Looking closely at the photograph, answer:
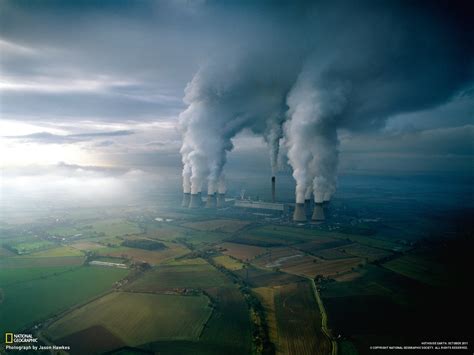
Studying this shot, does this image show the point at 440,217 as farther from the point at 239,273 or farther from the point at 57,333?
the point at 57,333

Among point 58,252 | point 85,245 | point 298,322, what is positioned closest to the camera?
point 298,322

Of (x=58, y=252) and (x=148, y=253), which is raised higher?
(x=148, y=253)

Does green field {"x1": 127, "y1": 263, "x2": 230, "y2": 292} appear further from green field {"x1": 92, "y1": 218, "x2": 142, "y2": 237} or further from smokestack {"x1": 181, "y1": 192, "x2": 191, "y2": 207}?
smokestack {"x1": 181, "y1": 192, "x2": 191, "y2": 207}

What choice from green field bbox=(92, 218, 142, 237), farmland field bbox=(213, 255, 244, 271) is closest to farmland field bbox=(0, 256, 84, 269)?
green field bbox=(92, 218, 142, 237)

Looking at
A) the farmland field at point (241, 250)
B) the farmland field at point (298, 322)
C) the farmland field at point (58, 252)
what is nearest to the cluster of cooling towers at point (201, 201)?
the farmland field at point (241, 250)

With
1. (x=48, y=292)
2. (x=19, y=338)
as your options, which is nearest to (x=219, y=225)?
(x=48, y=292)

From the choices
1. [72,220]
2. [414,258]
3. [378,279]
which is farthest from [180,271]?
[72,220]

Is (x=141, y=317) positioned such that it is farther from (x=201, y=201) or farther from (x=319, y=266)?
(x=201, y=201)
